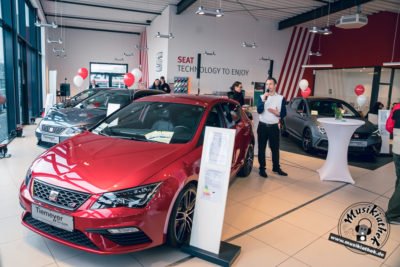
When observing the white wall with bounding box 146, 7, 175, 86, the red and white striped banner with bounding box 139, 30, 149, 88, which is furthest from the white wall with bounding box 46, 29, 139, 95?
the white wall with bounding box 146, 7, 175, 86

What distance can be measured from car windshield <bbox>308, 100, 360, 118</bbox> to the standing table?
240 centimetres

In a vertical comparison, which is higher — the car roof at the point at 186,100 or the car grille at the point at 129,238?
the car roof at the point at 186,100

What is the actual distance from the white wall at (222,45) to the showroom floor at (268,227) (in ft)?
25.5

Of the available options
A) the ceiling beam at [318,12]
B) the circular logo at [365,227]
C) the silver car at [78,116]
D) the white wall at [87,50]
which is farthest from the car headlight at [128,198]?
the white wall at [87,50]

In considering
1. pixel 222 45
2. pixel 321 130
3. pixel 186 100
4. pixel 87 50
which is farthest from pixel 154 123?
pixel 87 50

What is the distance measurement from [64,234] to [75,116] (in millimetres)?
3410

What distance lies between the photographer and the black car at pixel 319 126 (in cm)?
611

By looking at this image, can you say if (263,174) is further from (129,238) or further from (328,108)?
(328,108)

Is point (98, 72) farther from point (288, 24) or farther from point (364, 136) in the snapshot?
point (364, 136)

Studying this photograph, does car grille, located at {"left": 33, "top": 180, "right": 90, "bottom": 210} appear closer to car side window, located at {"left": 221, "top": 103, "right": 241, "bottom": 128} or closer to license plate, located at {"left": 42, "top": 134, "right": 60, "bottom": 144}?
car side window, located at {"left": 221, "top": 103, "right": 241, "bottom": 128}

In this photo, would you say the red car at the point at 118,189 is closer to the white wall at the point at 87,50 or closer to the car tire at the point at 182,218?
the car tire at the point at 182,218

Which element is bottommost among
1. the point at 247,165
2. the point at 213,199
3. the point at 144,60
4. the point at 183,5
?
the point at 247,165

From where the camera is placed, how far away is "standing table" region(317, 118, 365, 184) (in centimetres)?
430

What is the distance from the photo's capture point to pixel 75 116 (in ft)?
17.0
